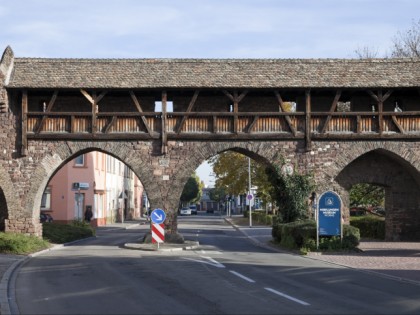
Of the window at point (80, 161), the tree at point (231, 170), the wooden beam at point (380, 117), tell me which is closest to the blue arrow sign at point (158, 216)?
the wooden beam at point (380, 117)

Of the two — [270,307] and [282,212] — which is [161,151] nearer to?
[282,212]

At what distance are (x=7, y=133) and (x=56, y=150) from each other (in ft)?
7.97

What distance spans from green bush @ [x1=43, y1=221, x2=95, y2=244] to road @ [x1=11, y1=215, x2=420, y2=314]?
388 inches

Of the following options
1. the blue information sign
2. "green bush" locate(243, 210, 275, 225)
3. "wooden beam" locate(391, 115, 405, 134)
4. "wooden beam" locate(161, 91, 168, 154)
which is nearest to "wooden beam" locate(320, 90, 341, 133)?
"wooden beam" locate(391, 115, 405, 134)

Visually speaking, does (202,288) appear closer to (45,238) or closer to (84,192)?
(45,238)

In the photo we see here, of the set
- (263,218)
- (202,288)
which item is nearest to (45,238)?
(202,288)

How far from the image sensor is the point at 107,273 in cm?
1856

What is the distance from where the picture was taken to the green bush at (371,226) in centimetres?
3769

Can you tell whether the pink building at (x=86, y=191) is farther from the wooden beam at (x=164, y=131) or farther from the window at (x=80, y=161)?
the wooden beam at (x=164, y=131)

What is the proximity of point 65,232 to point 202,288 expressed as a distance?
21.7 metres

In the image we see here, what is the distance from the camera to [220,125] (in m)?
32.9

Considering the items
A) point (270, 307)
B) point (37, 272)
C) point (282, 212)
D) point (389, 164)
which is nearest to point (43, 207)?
point (282, 212)

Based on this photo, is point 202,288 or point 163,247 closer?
point 202,288

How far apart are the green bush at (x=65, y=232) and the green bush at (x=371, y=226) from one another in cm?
1555
